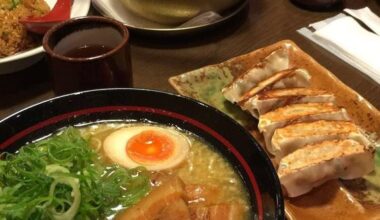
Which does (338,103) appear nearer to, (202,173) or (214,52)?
(214,52)

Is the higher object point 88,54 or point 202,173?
point 88,54

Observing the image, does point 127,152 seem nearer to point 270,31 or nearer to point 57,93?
point 57,93

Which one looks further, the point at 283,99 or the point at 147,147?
the point at 283,99

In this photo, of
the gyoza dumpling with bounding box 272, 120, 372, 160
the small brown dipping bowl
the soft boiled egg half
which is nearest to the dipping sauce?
the small brown dipping bowl

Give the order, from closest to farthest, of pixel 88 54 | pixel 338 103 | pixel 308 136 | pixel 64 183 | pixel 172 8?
1. pixel 64 183
2. pixel 308 136
3. pixel 88 54
4. pixel 338 103
5. pixel 172 8

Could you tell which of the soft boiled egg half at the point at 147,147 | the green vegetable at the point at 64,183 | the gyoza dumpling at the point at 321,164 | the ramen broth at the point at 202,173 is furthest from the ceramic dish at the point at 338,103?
the green vegetable at the point at 64,183

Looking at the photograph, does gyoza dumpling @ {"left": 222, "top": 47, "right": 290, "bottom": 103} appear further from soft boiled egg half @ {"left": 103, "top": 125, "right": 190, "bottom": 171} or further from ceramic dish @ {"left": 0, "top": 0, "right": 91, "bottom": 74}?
ceramic dish @ {"left": 0, "top": 0, "right": 91, "bottom": 74}

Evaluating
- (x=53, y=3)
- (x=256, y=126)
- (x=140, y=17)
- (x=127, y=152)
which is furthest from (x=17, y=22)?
(x=256, y=126)

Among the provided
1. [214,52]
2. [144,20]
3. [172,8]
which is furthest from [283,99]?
[144,20]
